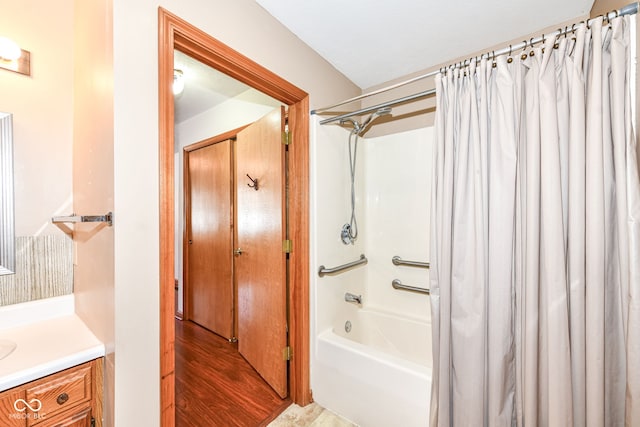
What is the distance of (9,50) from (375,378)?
2444 millimetres

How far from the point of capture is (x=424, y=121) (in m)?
2.15

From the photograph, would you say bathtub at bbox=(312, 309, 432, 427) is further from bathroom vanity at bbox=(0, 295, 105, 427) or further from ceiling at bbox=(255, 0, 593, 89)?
ceiling at bbox=(255, 0, 593, 89)

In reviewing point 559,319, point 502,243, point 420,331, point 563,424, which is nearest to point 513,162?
point 502,243

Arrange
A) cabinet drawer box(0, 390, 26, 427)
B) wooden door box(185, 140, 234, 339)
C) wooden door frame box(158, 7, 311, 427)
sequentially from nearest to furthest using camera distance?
cabinet drawer box(0, 390, 26, 427), wooden door frame box(158, 7, 311, 427), wooden door box(185, 140, 234, 339)

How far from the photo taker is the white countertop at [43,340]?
34.0 inches

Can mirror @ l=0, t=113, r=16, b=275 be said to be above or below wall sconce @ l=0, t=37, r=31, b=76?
below

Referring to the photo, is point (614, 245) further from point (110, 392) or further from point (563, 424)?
point (110, 392)

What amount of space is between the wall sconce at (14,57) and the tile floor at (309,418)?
2.33 metres

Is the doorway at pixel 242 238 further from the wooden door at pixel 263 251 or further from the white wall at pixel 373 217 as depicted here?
the white wall at pixel 373 217

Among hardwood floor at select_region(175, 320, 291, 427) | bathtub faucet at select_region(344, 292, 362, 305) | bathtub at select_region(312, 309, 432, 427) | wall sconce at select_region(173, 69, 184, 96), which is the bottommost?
hardwood floor at select_region(175, 320, 291, 427)

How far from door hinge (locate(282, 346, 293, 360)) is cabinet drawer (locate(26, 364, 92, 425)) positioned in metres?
1.10

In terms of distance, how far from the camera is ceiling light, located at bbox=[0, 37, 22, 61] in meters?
1.18

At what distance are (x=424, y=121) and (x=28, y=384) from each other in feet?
8.43

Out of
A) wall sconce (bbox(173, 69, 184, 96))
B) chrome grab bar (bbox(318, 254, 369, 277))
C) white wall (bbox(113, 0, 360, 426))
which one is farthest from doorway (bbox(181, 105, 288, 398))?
white wall (bbox(113, 0, 360, 426))
